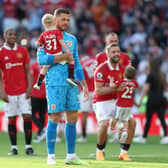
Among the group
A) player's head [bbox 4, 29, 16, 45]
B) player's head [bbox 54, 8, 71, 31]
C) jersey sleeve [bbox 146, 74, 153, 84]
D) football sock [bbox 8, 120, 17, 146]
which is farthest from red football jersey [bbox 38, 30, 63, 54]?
jersey sleeve [bbox 146, 74, 153, 84]

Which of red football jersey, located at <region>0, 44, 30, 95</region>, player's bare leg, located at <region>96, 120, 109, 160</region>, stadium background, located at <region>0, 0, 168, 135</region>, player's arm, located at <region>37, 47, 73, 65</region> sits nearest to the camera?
player's arm, located at <region>37, 47, 73, 65</region>

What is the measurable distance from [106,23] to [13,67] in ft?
39.8

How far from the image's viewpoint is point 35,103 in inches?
749

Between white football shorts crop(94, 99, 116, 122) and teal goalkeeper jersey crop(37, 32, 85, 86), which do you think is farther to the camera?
white football shorts crop(94, 99, 116, 122)

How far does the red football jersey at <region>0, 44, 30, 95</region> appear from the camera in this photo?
14.5 metres

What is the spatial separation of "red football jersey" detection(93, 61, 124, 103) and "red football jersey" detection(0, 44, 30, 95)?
179 cm

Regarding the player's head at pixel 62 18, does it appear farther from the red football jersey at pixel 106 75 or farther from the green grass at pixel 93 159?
the green grass at pixel 93 159

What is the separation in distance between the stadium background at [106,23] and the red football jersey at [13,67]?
327 inches

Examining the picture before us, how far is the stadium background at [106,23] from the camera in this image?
23.9 metres

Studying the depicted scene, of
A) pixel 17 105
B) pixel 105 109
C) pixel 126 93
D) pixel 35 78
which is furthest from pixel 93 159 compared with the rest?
pixel 35 78

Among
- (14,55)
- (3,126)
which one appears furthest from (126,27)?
(14,55)

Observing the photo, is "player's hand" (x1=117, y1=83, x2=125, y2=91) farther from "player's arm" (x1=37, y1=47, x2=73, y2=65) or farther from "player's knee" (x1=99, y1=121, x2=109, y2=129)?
"player's arm" (x1=37, y1=47, x2=73, y2=65)

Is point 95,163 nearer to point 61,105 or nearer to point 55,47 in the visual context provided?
point 61,105

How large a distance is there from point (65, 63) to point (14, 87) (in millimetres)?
3036
